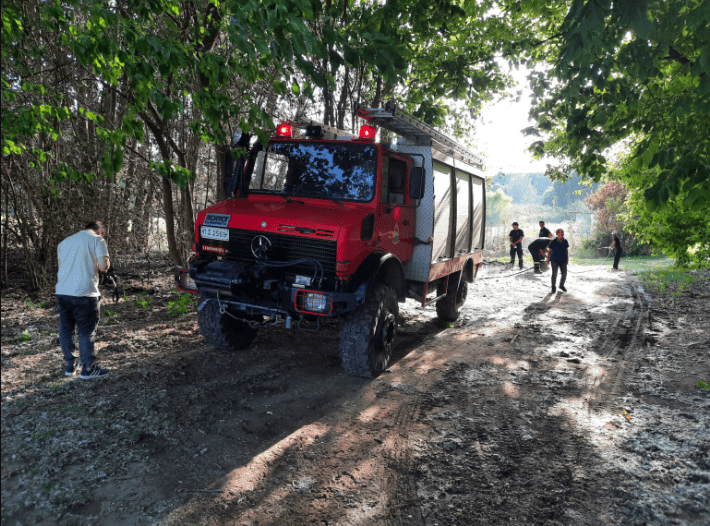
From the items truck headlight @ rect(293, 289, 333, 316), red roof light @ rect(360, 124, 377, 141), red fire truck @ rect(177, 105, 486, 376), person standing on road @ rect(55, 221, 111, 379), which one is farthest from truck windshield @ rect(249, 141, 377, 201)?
person standing on road @ rect(55, 221, 111, 379)

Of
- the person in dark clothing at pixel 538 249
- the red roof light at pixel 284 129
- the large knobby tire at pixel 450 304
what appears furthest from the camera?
the person in dark clothing at pixel 538 249

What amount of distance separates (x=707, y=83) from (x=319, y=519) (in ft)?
16.5

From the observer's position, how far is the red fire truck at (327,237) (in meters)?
4.96

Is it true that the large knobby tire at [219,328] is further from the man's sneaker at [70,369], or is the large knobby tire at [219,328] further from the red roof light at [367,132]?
the red roof light at [367,132]

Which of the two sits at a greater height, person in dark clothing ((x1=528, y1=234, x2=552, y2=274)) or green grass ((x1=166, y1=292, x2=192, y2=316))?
person in dark clothing ((x1=528, y1=234, x2=552, y2=274))

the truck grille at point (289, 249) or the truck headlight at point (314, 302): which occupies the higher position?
the truck grille at point (289, 249)

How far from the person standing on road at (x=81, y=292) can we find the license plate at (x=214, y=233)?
1.40 meters

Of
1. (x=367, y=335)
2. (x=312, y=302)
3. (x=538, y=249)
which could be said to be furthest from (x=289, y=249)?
(x=538, y=249)

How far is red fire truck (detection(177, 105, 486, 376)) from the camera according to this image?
496 cm

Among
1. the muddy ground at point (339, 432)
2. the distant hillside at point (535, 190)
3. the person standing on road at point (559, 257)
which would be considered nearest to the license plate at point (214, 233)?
the muddy ground at point (339, 432)

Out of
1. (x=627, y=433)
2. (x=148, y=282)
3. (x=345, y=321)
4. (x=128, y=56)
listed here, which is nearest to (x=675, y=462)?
(x=627, y=433)

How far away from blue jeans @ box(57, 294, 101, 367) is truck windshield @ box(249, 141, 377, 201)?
2.61 meters

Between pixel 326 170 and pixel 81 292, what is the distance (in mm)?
3262

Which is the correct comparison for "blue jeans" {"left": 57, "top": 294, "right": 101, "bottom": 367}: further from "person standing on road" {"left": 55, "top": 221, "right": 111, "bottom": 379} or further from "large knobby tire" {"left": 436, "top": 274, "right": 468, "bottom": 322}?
"large knobby tire" {"left": 436, "top": 274, "right": 468, "bottom": 322}
